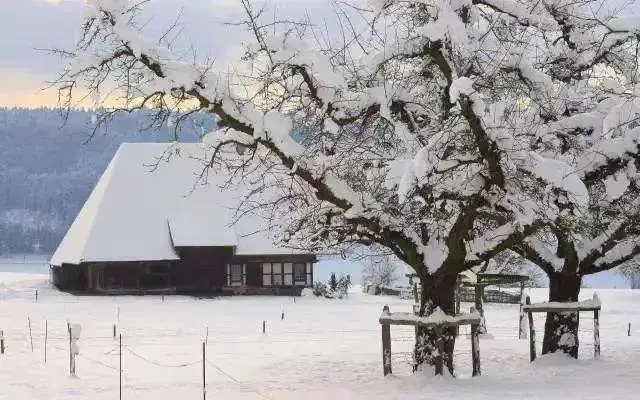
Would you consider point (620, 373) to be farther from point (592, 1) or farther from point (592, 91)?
point (592, 1)

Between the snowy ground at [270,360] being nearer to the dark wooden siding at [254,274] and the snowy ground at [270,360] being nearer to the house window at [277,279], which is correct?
the dark wooden siding at [254,274]

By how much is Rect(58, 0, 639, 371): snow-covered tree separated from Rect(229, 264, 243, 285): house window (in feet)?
102

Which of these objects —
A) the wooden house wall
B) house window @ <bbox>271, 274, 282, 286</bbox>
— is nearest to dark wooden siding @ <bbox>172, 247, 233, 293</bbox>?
the wooden house wall

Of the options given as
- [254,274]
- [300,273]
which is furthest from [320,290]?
[254,274]

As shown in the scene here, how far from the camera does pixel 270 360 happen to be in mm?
19375

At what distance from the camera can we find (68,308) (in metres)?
37.6

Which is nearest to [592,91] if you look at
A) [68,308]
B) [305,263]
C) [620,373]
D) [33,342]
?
[620,373]

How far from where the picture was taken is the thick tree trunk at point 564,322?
1733 cm

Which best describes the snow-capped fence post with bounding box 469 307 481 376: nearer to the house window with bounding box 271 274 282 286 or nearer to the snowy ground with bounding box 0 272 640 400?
the snowy ground with bounding box 0 272 640 400

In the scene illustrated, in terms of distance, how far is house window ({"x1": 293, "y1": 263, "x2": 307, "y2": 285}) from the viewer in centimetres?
4869

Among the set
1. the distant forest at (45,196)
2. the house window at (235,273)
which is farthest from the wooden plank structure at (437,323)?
the distant forest at (45,196)

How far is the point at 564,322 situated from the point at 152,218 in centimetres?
3304

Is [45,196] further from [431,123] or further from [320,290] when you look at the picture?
[431,123]

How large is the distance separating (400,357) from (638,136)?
8.15 meters
